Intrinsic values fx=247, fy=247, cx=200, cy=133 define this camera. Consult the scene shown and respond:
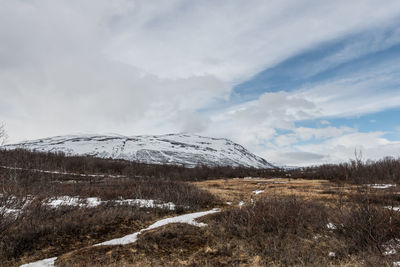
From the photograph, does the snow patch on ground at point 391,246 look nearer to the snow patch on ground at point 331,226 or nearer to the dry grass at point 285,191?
the dry grass at point 285,191

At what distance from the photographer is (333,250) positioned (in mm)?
7719

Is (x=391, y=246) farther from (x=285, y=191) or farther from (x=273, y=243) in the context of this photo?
(x=285, y=191)

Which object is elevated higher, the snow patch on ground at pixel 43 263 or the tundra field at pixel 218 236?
the tundra field at pixel 218 236

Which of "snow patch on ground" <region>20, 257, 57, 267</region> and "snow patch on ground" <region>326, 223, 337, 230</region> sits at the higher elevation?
"snow patch on ground" <region>326, 223, 337, 230</region>

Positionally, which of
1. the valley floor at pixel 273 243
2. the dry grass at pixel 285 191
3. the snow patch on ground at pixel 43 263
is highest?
the dry grass at pixel 285 191

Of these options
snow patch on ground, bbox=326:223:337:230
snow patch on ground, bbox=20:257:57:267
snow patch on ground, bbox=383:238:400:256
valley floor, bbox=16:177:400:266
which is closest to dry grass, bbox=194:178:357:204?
valley floor, bbox=16:177:400:266

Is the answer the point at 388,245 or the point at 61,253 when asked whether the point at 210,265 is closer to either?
the point at 61,253

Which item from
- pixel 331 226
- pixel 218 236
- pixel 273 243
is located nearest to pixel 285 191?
pixel 331 226

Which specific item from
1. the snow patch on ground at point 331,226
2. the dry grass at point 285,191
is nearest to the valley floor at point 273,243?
the snow patch on ground at point 331,226

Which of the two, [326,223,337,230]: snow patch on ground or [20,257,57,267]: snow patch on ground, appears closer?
[20,257,57,267]: snow patch on ground

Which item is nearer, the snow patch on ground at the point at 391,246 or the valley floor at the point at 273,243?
the valley floor at the point at 273,243

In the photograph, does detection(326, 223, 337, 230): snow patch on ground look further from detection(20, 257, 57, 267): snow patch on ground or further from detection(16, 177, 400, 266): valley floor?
detection(20, 257, 57, 267): snow patch on ground

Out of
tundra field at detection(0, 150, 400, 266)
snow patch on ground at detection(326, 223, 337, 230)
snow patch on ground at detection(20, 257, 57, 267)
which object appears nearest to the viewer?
snow patch on ground at detection(20, 257, 57, 267)

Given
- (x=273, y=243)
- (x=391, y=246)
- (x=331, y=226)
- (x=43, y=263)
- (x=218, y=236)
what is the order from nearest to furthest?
(x=43, y=263)
(x=391, y=246)
(x=273, y=243)
(x=218, y=236)
(x=331, y=226)
